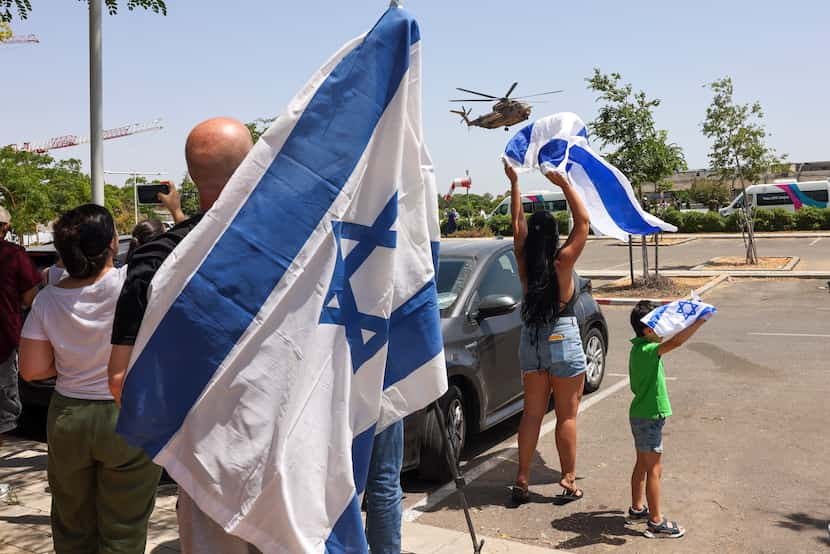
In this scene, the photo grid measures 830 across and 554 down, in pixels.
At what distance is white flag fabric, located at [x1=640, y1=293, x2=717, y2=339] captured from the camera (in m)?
4.88

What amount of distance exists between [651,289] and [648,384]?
1461cm

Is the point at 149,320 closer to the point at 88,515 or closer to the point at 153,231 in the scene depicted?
the point at 88,515

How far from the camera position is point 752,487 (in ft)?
18.1

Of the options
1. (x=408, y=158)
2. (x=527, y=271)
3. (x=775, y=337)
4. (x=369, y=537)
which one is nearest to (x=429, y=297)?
(x=408, y=158)

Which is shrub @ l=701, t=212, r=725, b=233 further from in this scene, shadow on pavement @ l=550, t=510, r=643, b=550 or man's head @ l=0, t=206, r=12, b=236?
man's head @ l=0, t=206, r=12, b=236

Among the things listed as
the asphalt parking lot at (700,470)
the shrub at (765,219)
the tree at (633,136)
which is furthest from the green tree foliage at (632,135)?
the shrub at (765,219)

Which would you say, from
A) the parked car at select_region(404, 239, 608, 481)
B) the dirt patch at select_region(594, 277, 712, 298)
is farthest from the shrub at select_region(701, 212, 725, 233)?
the parked car at select_region(404, 239, 608, 481)

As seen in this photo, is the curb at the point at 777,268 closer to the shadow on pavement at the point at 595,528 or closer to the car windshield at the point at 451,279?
the car windshield at the point at 451,279

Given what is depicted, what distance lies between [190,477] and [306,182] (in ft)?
3.01

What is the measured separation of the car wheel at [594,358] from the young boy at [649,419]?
10.6 ft

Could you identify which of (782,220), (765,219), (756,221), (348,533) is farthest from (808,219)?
(348,533)

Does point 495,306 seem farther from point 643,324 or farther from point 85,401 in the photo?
point 85,401

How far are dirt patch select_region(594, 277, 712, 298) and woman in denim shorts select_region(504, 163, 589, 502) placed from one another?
42.8 feet

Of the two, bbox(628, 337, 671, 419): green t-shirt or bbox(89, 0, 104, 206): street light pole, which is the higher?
bbox(89, 0, 104, 206): street light pole
